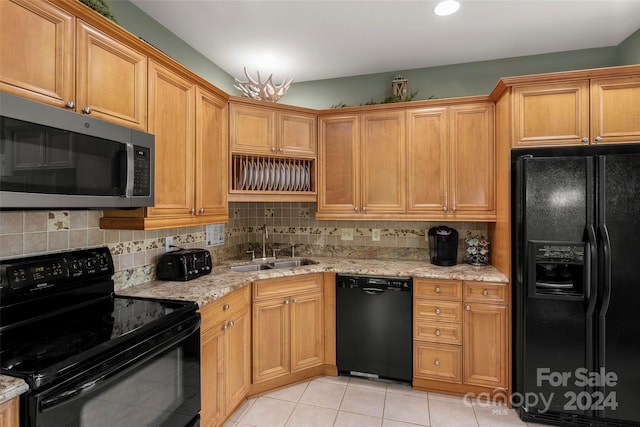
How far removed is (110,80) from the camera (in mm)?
1588

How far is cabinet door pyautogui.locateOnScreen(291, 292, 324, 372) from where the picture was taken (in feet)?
8.54

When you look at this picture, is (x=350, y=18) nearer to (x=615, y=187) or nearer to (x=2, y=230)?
(x=615, y=187)

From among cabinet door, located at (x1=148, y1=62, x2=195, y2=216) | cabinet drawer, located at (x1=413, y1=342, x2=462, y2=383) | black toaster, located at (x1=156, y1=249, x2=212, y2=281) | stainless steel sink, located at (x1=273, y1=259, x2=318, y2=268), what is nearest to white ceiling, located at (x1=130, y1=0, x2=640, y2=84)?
cabinet door, located at (x1=148, y1=62, x2=195, y2=216)

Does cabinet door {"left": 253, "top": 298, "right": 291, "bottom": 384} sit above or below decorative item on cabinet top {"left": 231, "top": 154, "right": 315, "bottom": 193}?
below

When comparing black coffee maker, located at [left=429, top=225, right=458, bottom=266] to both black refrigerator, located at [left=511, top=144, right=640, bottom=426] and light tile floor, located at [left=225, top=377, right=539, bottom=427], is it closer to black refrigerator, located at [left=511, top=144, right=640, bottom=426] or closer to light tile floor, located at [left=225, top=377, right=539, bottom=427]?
black refrigerator, located at [left=511, top=144, right=640, bottom=426]

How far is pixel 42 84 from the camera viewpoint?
129 cm

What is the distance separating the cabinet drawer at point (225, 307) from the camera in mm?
1861

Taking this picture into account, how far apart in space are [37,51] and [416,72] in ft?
9.24

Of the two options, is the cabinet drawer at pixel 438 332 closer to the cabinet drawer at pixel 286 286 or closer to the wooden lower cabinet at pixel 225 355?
the cabinet drawer at pixel 286 286

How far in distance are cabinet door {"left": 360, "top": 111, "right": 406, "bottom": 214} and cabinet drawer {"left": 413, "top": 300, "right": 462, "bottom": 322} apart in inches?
31.6

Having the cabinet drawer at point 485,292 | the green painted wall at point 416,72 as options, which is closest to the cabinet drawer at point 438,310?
the cabinet drawer at point 485,292

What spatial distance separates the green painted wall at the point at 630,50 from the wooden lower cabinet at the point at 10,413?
3983 millimetres

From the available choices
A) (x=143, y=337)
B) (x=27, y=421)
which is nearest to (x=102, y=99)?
(x=143, y=337)

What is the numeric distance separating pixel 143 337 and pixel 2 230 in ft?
2.56
